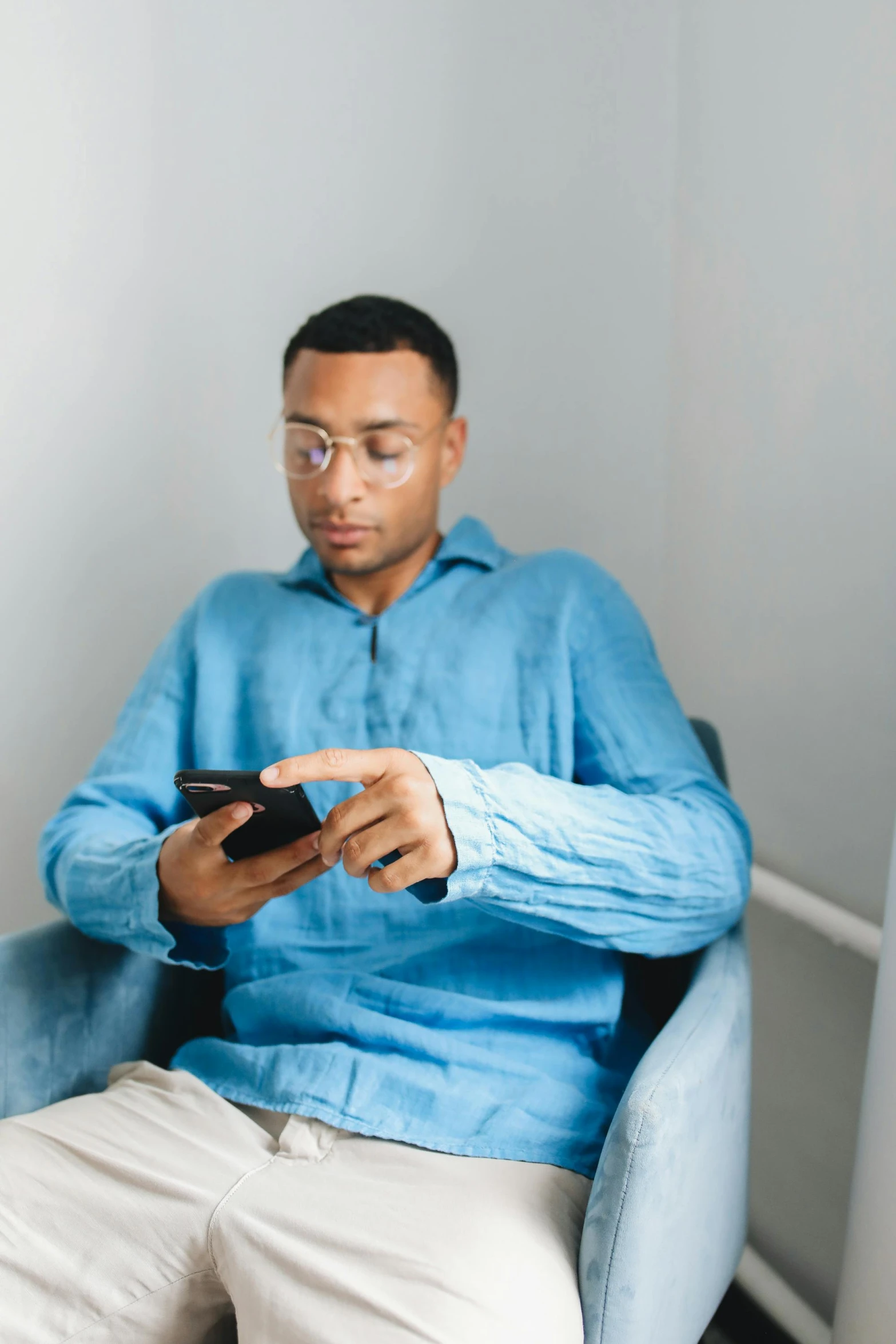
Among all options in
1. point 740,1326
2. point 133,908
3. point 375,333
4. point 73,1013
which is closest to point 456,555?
point 375,333

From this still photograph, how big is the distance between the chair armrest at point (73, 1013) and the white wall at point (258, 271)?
0.47 m

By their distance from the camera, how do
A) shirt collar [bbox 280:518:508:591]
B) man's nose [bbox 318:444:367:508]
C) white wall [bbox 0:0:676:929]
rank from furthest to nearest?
1. white wall [bbox 0:0:676:929]
2. shirt collar [bbox 280:518:508:591]
3. man's nose [bbox 318:444:367:508]

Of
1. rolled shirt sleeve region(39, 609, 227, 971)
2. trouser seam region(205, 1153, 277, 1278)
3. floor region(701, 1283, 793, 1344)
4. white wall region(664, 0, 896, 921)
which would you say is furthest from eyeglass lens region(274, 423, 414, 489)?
floor region(701, 1283, 793, 1344)

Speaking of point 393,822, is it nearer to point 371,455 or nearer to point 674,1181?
point 674,1181

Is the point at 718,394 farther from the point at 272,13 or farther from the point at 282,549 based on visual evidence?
the point at 272,13

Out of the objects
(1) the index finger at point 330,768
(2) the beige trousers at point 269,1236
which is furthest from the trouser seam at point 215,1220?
(1) the index finger at point 330,768

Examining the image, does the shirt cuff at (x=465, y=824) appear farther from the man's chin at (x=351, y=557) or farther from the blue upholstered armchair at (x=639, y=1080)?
the man's chin at (x=351, y=557)

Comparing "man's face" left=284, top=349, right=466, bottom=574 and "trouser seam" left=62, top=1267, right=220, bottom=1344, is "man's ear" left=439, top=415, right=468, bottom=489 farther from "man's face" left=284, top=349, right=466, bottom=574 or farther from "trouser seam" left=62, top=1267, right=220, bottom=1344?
"trouser seam" left=62, top=1267, right=220, bottom=1344

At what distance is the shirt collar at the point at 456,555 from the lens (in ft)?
4.68

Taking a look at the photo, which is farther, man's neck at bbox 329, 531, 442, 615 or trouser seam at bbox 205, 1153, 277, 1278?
man's neck at bbox 329, 531, 442, 615

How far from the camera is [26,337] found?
1549 mm

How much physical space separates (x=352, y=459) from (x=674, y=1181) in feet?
2.86

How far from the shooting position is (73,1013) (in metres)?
1.23

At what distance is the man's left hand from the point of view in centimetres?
94
